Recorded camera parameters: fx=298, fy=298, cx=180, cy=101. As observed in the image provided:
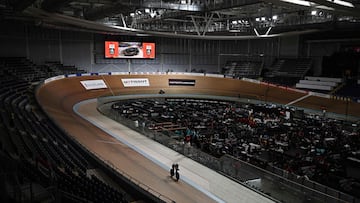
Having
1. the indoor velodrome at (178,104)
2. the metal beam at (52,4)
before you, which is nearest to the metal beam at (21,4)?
the indoor velodrome at (178,104)

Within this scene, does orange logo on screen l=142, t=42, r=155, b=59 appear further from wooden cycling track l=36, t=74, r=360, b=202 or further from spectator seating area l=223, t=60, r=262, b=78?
spectator seating area l=223, t=60, r=262, b=78

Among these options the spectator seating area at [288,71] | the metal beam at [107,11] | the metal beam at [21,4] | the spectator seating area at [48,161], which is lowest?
the spectator seating area at [48,161]

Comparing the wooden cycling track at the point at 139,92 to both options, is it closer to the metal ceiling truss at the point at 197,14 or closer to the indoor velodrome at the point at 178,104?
the indoor velodrome at the point at 178,104

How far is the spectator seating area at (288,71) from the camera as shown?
4019cm

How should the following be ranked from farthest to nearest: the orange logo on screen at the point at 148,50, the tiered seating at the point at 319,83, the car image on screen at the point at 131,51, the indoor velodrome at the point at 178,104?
the orange logo on screen at the point at 148,50 < the car image on screen at the point at 131,51 < the tiered seating at the point at 319,83 < the indoor velodrome at the point at 178,104

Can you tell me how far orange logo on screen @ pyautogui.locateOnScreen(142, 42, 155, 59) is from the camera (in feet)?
143

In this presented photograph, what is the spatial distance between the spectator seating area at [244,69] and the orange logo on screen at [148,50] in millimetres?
12556

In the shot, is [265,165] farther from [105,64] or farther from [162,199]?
[105,64]

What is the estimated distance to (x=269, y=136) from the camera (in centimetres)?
2103

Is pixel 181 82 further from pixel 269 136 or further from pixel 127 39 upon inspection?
pixel 269 136

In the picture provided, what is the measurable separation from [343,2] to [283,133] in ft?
33.2

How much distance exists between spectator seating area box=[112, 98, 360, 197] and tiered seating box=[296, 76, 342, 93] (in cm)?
1016

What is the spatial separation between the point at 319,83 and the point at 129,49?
25684 millimetres

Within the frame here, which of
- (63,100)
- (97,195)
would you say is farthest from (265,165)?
(63,100)
